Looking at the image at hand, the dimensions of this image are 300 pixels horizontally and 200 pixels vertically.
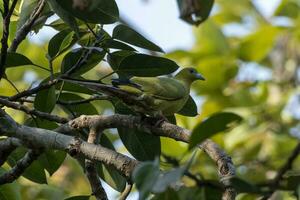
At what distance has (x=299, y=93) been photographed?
18.2 ft

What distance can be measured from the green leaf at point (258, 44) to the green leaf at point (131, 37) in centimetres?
313

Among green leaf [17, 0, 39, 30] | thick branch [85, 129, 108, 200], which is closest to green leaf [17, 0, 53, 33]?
green leaf [17, 0, 39, 30]

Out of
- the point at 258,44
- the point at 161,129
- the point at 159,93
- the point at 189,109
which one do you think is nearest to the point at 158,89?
the point at 159,93

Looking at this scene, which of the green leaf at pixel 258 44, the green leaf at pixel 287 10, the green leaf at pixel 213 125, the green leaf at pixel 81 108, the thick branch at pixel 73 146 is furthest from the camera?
the green leaf at pixel 287 10

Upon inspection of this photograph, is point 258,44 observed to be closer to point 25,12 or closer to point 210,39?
point 210,39

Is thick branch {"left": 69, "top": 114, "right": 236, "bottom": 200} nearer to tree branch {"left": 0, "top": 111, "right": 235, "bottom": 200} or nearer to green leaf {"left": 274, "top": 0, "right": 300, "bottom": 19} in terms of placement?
tree branch {"left": 0, "top": 111, "right": 235, "bottom": 200}

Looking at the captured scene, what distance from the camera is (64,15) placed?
2307 millimetres

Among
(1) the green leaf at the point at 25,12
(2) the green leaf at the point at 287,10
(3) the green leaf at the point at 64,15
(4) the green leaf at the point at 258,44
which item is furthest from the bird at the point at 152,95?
(2) the green leaf at the point at 287,10

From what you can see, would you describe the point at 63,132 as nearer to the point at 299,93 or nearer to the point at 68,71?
the point at 68,71

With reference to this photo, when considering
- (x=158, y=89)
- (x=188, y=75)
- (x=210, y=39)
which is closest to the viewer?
(x=158, y=89)

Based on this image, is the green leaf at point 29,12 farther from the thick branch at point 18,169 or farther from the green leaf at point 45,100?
the thick branch at point 18,169

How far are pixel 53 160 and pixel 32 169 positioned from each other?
82 mm

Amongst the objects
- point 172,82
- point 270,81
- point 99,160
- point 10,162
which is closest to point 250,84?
point 270,81

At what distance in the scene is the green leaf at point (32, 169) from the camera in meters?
2.65
